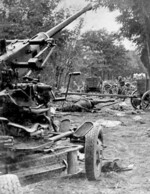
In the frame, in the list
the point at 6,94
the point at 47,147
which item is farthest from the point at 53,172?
the point at 6,94

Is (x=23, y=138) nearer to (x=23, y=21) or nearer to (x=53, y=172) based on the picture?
(x=53, y=172)

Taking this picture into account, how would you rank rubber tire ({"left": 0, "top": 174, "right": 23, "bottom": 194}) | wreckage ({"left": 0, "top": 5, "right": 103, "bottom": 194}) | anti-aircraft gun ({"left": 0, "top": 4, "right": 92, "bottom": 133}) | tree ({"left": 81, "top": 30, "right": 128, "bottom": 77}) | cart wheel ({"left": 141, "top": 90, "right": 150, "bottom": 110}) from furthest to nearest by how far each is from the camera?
tree ({"left": 81, "top": 30, "right": 128, "bottom": 77}), cart wheel ({"left": 141, "top": 90, "right": 150, "bottom": 110}), anti-aircraft gun ({"left": 0, "top": 4, "right": 92, "bottom": 133}), wreckage ({"left": 0, "top": 5, "right": 103, "bottom": 194}), rubber tire ({"left": 0, "top": 174, "right": 23, "bottom": 194})

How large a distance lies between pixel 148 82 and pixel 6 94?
11.5 m

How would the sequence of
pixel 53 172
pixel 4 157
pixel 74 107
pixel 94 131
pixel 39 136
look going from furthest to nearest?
1. pixel 74 107
2. pixel 94 131
3. pixel 39 136
4. pixel 53 172
5. pixel 4 157

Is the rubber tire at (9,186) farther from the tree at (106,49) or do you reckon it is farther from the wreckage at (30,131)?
the tree at (106,49)

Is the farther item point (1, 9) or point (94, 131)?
point (1, 9)

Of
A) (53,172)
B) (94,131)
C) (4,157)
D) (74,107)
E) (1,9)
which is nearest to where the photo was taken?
(4,157)

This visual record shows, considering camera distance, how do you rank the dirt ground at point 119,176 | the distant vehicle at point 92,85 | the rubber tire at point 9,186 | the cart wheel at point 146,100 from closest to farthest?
the rubber tire at point 9,186 → the dirt ground at point 119,176 → the cart wheel at point 146,100 → the distant vehicle at point 92,85

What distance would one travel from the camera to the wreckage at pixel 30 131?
144 inches

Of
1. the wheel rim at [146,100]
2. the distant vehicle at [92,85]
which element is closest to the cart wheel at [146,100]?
the wheel rim at [146,100]

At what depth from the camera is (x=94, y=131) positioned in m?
4.45

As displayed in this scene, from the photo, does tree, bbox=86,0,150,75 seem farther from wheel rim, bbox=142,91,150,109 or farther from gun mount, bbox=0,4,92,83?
gun mount, bbox=0,4,92,83

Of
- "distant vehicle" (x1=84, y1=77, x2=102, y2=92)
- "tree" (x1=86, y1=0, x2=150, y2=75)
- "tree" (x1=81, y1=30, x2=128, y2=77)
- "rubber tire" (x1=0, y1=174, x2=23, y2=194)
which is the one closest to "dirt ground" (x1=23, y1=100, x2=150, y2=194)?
"rubber tire" (x1=0, y1=174, x2=23, y2=194)

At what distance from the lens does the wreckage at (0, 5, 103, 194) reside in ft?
12.0
